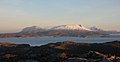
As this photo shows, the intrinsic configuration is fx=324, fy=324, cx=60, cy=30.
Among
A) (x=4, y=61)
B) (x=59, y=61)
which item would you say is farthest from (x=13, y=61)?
(x=59, y=61)

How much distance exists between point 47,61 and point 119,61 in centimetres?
760

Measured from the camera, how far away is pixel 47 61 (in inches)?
1093

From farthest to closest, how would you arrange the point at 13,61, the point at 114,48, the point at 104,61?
the point at 114,48 < the point at 13,61 < the point at 104,61

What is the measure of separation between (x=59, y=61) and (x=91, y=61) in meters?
3.88

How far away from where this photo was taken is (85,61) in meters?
22.7

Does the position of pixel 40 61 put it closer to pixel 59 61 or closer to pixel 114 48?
pixel 59 61

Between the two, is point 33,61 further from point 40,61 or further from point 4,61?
point 4,61

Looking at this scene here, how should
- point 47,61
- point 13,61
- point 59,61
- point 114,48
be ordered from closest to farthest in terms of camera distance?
point 59,61, point 47,61, point 13,61, point 114,48

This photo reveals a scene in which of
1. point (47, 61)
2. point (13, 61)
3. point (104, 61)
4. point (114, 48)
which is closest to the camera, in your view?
point (104, 61)

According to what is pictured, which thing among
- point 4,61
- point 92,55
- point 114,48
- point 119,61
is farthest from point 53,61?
point 114,48

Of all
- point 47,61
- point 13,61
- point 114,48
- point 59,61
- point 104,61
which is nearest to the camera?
point 104,61

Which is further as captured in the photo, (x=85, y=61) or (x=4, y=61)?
(x=4, y=61)

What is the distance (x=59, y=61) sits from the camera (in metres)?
25.9

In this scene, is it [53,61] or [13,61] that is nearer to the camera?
[53,61]
